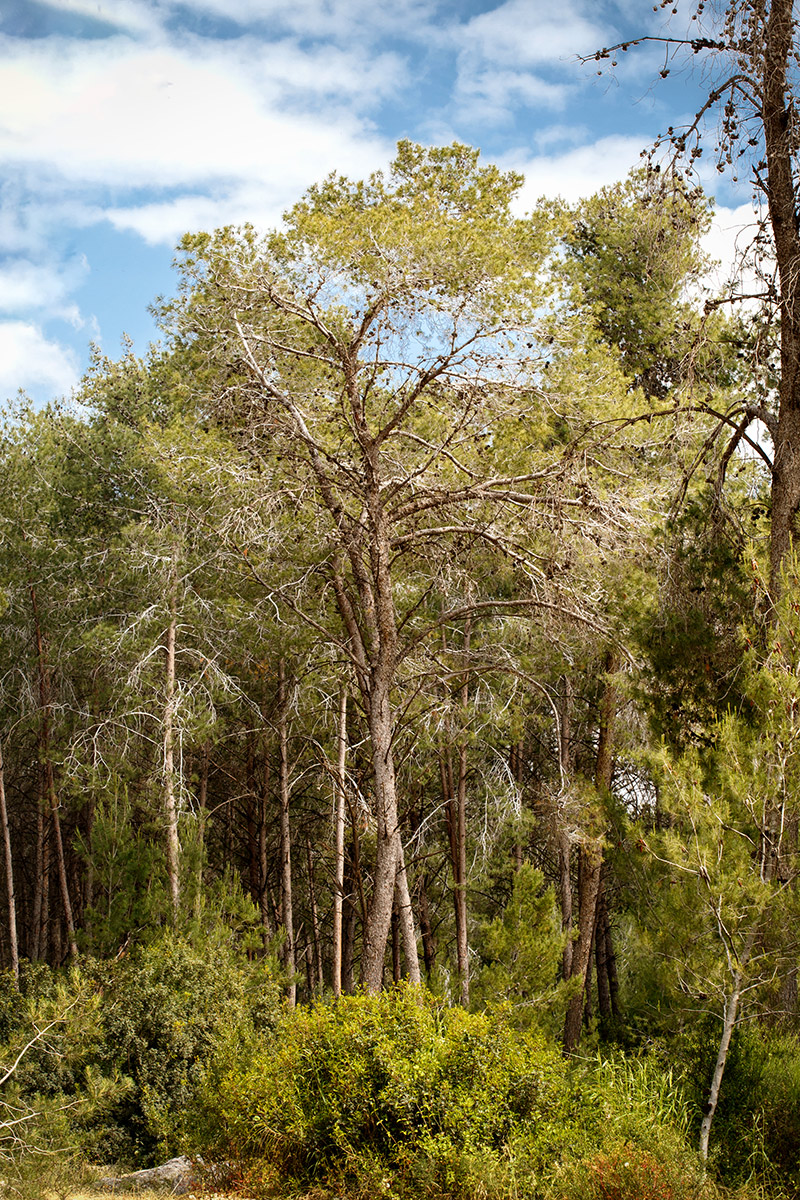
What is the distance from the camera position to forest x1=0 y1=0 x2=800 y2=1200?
254 inches

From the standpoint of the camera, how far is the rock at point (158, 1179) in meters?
7.66

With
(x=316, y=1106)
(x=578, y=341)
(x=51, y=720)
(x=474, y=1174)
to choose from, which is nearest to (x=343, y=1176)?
(x=316, y=1106)

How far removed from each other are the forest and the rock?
336mm

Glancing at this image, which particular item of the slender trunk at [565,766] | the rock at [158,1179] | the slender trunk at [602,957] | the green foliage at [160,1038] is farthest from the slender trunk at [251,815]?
the rock at [158,1179]

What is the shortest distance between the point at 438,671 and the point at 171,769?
425cm

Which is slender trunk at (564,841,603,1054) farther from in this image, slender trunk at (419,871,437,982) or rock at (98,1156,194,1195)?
rock at (98,1156,194,1195)

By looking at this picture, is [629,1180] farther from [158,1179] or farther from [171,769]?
[171,769]

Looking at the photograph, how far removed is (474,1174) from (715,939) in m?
2.15

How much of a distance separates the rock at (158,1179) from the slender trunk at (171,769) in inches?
193

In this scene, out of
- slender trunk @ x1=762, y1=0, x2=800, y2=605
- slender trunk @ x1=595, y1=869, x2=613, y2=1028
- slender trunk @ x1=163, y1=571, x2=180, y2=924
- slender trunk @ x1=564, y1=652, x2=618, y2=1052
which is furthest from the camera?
slender trunk @ x1=595, y1=869, x2=613, y2=1028

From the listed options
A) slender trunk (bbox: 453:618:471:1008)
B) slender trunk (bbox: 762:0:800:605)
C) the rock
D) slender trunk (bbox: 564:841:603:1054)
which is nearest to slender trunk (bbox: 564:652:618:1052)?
slender trunk (bbox: 564:841:603:1054)

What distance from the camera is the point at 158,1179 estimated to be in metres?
7.98

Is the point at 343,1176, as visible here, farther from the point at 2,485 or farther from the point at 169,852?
the point at 2,485

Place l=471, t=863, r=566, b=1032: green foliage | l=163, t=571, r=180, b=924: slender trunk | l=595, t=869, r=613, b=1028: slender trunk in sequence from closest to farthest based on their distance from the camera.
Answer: l=471, t=863, r=566, b=1032: green foliage < l=163, t=571, r=180, b=924: slender trunk < l=595, t=869, r=613, b=1028: slender trunk
